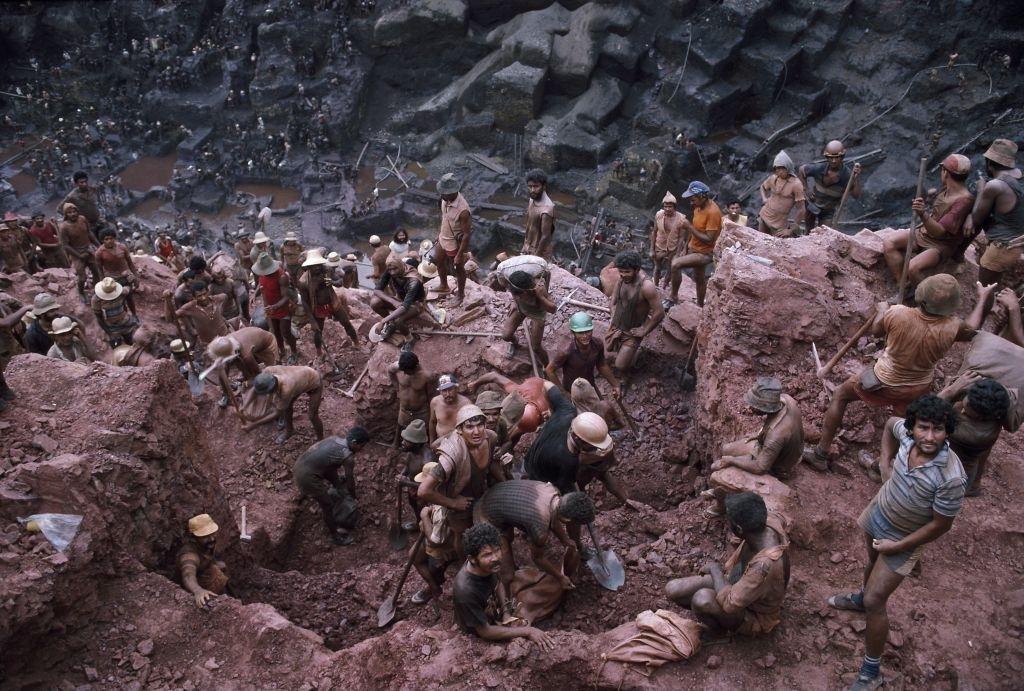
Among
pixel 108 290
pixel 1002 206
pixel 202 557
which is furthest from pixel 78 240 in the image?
pixel 1002 206

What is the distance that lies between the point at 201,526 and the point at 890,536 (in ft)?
17.8

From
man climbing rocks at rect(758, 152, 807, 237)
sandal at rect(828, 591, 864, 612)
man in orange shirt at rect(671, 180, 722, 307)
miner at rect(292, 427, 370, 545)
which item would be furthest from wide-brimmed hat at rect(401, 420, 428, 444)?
man climbing rocks at rect(758, 152, 807, 237)

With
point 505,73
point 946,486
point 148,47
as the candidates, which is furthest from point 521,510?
point 148,47

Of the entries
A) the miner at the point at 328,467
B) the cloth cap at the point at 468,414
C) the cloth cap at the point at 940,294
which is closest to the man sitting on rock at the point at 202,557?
the miner at the point at 328,467

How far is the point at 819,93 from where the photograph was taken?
2439cm

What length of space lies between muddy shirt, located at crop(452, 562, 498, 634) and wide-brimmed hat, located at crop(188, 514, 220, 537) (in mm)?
2527

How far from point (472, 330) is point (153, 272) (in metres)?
7.84

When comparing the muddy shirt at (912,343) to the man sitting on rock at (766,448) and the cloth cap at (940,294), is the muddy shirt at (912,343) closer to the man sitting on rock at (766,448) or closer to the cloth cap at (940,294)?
the cloth cap at (940,294)

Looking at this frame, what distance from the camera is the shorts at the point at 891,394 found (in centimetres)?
558

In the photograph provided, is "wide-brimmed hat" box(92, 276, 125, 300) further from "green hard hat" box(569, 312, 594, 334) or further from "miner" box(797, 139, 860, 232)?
"miner" box(797, 139, 860, 232)

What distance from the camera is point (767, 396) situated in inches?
217

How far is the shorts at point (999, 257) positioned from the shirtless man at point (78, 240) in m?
12.9

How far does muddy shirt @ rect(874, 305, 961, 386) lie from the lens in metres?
5.26

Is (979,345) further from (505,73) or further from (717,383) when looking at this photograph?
(505,73)
